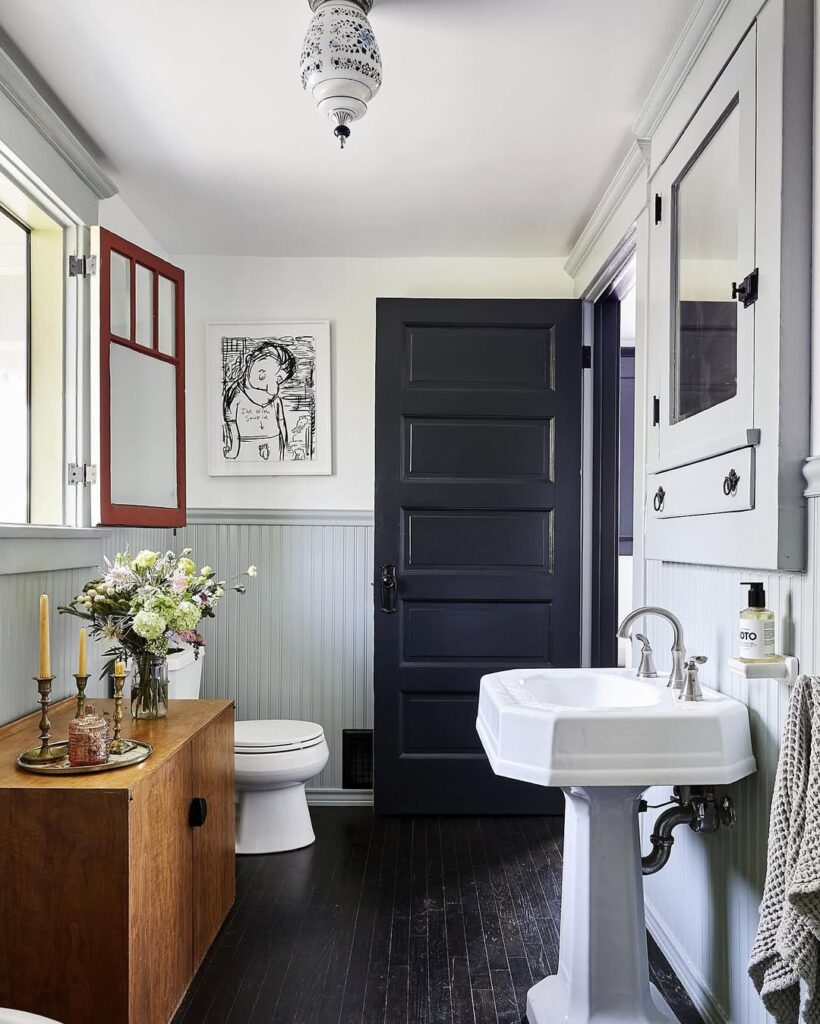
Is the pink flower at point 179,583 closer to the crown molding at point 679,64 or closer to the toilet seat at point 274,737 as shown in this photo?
the toilet seat at point 274,737

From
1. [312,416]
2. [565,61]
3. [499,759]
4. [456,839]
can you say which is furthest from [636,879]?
[312,416]

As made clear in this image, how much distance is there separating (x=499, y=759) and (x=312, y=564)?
205cm

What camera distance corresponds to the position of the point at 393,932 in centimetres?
247

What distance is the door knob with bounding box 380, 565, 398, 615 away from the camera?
137 inches

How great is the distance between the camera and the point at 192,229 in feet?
11.2

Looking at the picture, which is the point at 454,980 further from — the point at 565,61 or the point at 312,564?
the point at 565,61

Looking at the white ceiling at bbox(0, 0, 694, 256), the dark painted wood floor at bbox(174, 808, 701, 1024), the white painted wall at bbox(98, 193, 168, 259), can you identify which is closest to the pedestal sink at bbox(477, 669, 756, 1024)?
the dark painted wood floor at bbox(174, 808, 701, 1024)

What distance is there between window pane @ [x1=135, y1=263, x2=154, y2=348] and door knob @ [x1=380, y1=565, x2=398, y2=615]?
50.4 inches

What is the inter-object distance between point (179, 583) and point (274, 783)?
3.36 feet

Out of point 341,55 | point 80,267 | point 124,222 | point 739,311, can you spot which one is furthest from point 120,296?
point 739,311

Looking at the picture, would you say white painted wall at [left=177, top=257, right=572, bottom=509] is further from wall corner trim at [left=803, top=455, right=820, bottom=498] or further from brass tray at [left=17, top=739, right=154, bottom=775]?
wall corner trim at [left=803, top=455, right=820, bottom=498]

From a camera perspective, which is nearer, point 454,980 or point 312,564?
point 454,980

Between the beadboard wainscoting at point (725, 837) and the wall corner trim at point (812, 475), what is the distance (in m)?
0.10

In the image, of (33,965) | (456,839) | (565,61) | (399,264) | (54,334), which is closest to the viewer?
(33,965)
